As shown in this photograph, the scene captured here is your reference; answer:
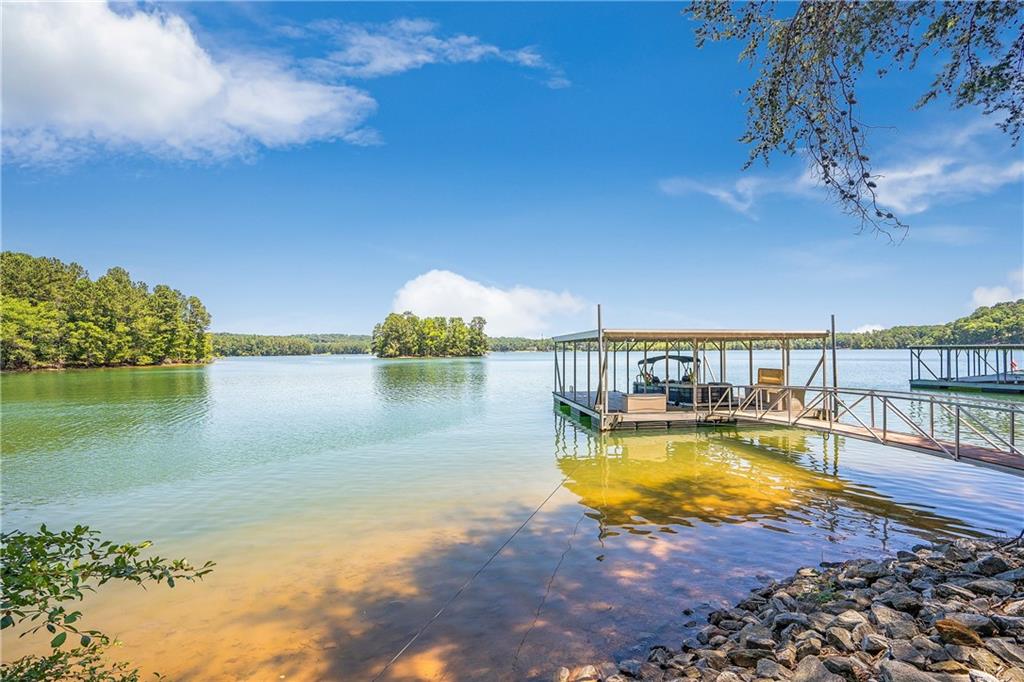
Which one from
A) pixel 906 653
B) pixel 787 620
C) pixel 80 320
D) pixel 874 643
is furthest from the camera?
pixel 80 320

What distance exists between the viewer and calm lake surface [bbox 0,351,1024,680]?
5.39 meters

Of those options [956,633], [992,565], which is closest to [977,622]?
[956,633]

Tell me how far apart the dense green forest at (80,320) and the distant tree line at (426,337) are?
4110 cm

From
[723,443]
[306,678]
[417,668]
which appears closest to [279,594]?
[306,678]

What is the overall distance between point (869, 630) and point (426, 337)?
112 m

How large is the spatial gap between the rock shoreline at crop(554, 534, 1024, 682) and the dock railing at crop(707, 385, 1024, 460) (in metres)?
3.35

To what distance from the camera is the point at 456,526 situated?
29.0 feet

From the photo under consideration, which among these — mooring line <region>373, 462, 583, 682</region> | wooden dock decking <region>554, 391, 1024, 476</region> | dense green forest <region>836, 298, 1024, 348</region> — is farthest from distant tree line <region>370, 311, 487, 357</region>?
mooring line <region>373, 462, 583, 682</region>

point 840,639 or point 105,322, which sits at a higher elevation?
point 105,322

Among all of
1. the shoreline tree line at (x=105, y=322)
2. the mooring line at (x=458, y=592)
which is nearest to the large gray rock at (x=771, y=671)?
the mooring line at (x=458, y=592)

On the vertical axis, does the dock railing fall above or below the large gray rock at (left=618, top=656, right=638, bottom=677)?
above

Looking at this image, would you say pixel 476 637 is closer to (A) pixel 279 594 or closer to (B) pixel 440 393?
(A) pixel 279 594

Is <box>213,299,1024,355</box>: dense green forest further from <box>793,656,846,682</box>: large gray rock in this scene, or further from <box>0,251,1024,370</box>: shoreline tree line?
<box>793,656,846,682</box>: large gray rock

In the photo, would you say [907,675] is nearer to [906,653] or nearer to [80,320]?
[906,653]
